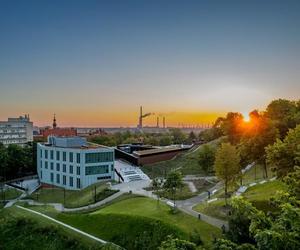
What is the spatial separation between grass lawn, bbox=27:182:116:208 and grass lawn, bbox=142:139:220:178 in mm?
13376

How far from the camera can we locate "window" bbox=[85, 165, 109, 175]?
62.9 m

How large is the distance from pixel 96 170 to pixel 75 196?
974 cm

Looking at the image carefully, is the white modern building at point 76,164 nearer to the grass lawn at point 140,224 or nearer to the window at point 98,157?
the window at point 98,157

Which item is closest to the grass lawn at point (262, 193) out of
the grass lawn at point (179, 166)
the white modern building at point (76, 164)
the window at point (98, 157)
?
the grass lawn at point (179, 166)

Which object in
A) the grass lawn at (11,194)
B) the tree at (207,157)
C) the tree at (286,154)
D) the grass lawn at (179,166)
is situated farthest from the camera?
the grass lawn at (179,166)

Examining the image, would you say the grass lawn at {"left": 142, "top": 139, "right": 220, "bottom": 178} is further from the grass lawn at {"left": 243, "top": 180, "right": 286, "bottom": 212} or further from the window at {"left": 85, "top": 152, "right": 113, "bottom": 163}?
the grass lawn at {"left": 243, "top": 180, "right": 286, "bottom": 212}

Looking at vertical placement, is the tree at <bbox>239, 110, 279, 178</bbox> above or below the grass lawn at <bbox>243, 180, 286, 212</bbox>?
above

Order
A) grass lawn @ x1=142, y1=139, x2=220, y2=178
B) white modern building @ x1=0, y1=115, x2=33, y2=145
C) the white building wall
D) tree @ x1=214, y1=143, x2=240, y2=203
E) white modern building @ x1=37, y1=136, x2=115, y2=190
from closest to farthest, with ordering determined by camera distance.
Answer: tree @ x1=214, y1=143, x2=240, y2=203 < the white building wall < white modern building @ x1=37, y1=136, x2=115, y2=190 < grass lawn @ x1=142, y1=139, x2=220, y2=178 < white modern building @ x1=0, y1=115, x2=33, y2=145

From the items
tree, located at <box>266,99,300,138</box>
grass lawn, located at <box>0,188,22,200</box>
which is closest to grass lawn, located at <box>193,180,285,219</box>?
tree, located at <box>266,99,300,138</box>

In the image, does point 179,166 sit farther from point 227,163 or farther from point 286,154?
point 286,154

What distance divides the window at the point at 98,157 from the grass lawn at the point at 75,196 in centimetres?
677

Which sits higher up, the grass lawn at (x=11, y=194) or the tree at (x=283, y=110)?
the tree at (x=283, y=110)

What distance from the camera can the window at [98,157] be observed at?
63.2 metres

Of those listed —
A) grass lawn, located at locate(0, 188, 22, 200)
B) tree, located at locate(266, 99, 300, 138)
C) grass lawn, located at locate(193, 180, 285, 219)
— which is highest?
tree, located at locate(266, 99, 300, 138)
